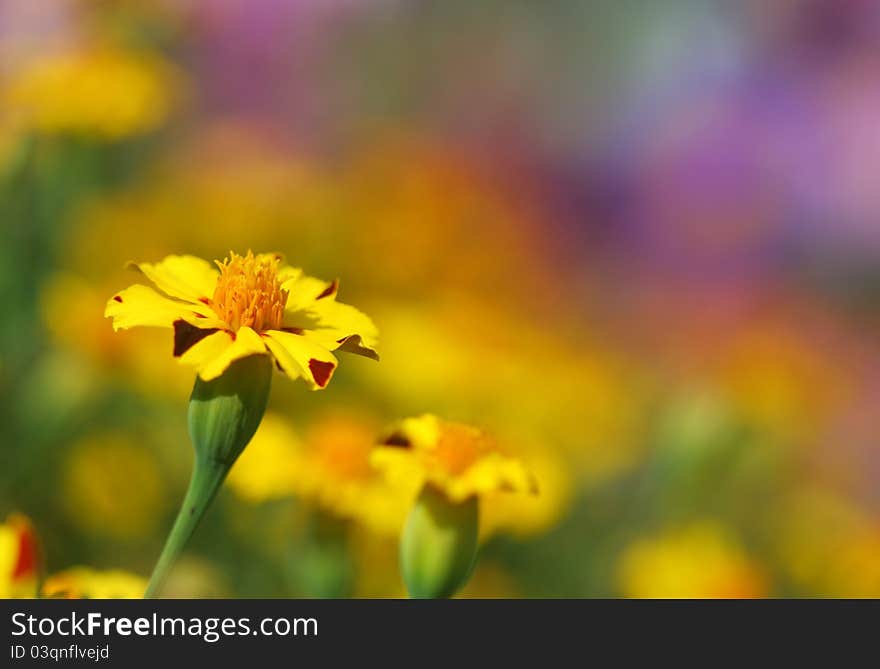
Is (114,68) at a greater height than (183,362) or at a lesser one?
greater

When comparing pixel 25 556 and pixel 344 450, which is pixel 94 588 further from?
pixel 344 450

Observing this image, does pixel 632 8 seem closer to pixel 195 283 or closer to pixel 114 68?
pixel 114 68

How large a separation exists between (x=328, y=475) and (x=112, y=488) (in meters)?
0.31

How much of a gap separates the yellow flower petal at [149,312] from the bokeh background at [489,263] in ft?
0.74

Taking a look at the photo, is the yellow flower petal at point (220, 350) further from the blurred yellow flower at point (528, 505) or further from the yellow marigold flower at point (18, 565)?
the blurred yellow flower at point (528, 505)

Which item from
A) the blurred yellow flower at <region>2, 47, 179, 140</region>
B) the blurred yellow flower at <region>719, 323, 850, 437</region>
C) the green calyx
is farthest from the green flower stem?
the blurred yellow flower at <region>719, 323, 850, 437</region>

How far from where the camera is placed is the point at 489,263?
1.40m

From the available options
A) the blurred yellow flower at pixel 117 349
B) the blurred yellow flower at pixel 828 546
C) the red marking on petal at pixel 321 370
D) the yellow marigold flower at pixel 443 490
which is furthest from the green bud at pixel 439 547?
the blurred yellow flower at pixel 828 546

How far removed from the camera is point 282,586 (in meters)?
0.87

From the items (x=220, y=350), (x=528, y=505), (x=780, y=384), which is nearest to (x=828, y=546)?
(x=780, y=384)

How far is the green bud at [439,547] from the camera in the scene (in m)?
0.48
